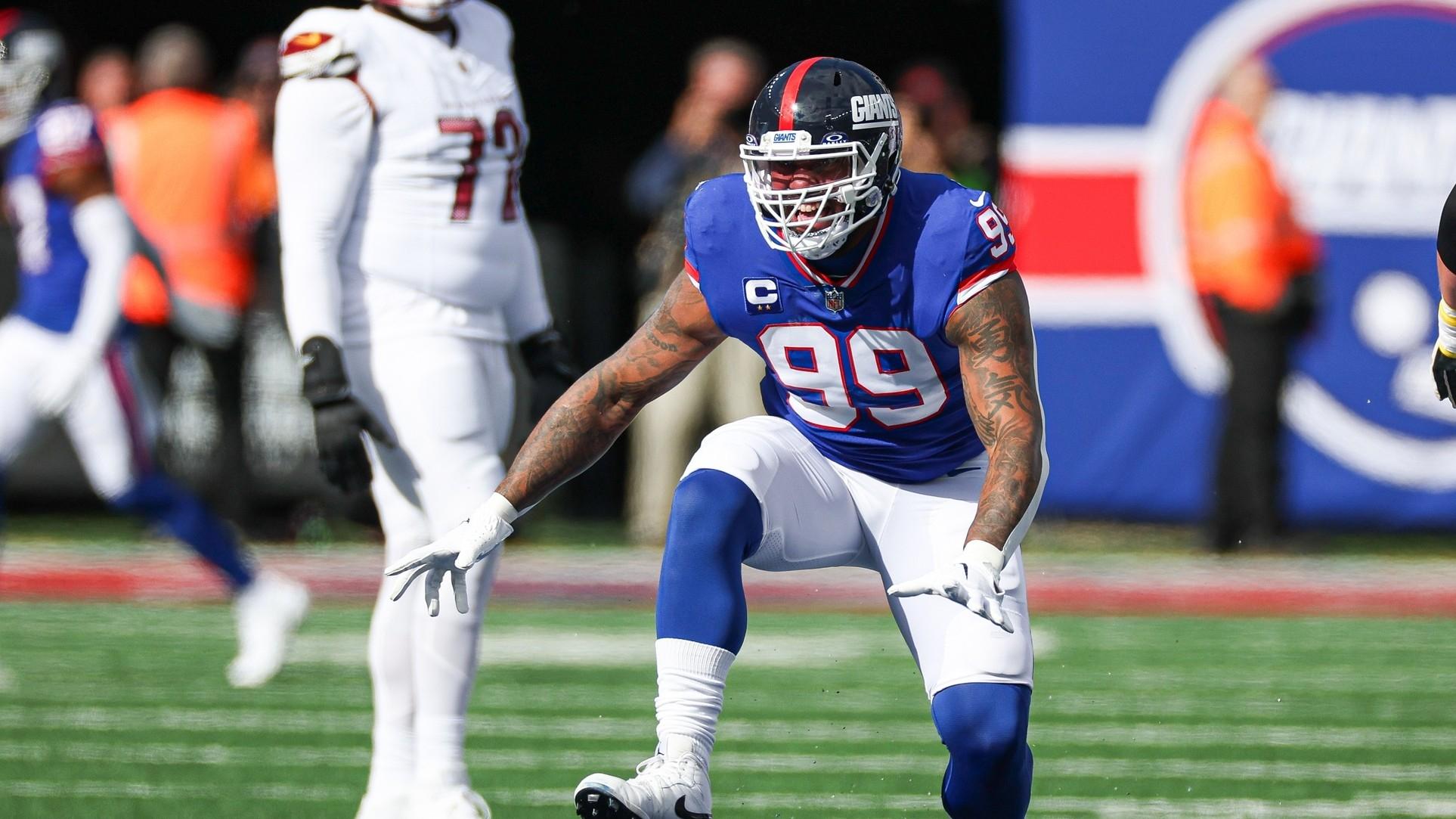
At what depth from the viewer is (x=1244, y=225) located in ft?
30.6

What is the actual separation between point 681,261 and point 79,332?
324cm

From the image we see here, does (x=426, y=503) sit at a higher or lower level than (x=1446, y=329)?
lower

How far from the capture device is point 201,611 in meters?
8.16

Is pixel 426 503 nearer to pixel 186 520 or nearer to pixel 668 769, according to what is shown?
pixel 668 769

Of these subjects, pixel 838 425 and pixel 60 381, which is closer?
pixel 838 425

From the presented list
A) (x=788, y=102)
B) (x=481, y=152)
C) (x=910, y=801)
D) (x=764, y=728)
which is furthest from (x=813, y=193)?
(x=764, y=728)

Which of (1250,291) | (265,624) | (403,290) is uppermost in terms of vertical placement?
(403,290)

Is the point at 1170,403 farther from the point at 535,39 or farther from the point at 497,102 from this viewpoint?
the point at 497,102

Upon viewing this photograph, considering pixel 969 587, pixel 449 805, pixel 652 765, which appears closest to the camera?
pixel 969 587

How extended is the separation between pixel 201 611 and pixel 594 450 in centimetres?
472

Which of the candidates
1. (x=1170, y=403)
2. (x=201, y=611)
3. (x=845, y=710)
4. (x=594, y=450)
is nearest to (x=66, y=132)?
(x=201, y=611)

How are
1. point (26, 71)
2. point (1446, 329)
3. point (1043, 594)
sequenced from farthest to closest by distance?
point (1043, 594)
point (26, 71)
point (1446, 329)

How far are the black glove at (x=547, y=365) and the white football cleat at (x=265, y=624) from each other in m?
2.06

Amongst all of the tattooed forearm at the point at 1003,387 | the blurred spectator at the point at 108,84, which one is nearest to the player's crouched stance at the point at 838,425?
the tattooed forearm at the point at 1003,387
